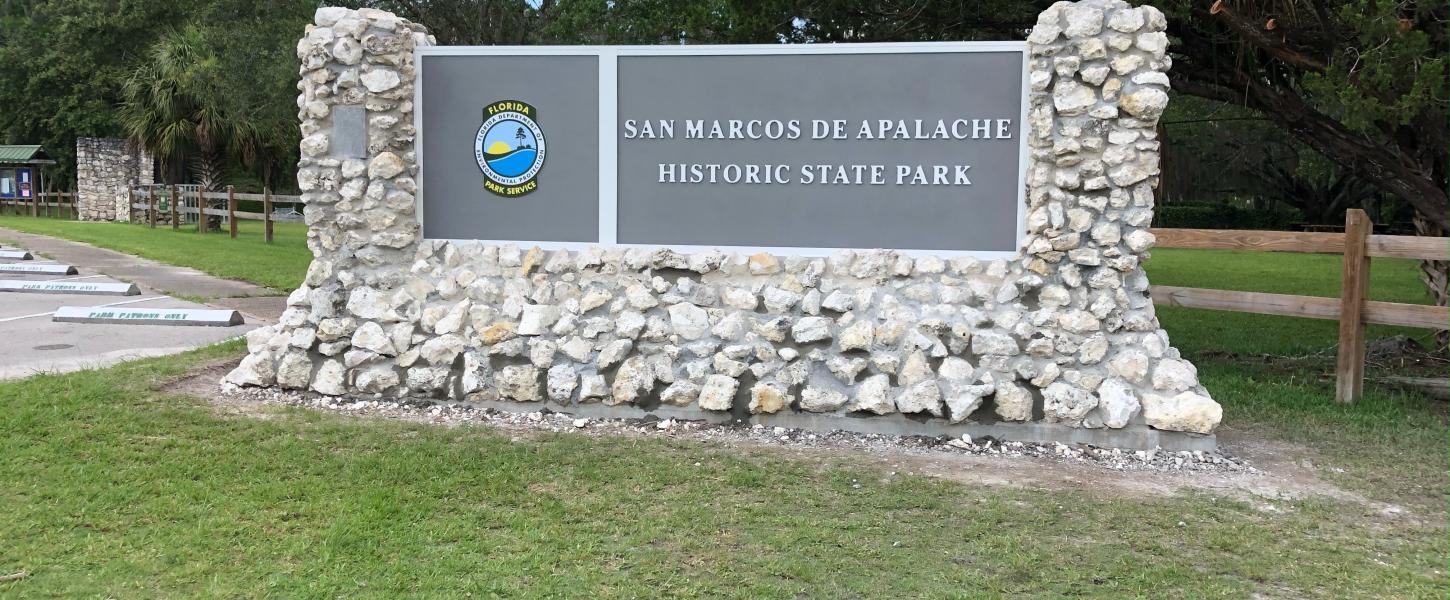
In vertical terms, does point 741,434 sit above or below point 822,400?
below

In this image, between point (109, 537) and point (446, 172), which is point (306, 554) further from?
point (446, 172)

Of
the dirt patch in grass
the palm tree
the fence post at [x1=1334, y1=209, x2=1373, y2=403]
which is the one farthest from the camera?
the palm tree

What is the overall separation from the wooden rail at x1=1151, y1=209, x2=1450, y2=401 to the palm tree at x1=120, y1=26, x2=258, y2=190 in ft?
88.2

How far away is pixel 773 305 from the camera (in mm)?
6184

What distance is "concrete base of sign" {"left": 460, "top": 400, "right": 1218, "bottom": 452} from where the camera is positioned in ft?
18.7

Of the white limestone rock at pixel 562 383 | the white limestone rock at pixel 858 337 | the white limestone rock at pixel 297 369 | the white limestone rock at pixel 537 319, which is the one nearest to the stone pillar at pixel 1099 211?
the white limestone rock at pixel 858 337

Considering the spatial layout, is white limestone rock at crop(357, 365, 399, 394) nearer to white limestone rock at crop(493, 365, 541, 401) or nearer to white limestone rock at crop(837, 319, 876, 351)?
white limestone rock at crop(493, 365, 541, 401)

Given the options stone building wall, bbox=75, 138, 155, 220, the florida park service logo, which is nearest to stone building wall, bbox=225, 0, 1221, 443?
the florida park service logo

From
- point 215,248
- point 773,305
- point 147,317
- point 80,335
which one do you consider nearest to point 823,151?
point 773,305

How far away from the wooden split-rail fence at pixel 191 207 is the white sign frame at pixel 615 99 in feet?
50.9

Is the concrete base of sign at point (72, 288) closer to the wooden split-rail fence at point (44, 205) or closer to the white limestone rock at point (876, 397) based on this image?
the white limestone rock at point (876, 397)

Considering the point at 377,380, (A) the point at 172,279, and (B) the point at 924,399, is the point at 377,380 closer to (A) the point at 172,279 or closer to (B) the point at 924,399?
(B) the point at 924,399

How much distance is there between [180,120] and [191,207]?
450cm

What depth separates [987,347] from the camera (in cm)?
588
